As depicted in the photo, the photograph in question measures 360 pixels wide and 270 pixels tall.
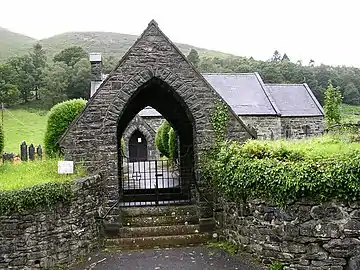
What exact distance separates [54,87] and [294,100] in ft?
103

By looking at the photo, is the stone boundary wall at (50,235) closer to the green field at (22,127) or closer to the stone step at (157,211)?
the stone step at (157,211)

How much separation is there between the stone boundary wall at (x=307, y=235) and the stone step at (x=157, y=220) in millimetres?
2452

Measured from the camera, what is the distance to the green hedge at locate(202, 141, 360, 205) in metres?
7.69

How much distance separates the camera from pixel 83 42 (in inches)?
6388

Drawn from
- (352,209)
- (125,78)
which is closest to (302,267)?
(352,209)

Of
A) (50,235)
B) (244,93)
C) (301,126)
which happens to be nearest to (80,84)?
(244,93)

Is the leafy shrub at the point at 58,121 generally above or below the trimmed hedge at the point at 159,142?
above

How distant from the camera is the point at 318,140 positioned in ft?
32.7

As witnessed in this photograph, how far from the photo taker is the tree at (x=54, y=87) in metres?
54.6

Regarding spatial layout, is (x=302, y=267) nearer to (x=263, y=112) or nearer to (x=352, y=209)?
(x=352, y=209)

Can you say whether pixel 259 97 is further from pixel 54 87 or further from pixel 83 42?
pixel 83 42

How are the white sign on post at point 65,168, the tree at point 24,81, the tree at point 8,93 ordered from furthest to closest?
1. the tree at point 24,81
2. the tree at point 8,93
3. the white sign on post at point 65,168

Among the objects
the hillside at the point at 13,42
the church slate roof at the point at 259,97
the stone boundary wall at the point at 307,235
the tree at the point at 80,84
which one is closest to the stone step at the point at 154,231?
the stone boundary wall at the point at 307,235

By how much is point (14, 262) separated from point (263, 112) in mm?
24473
